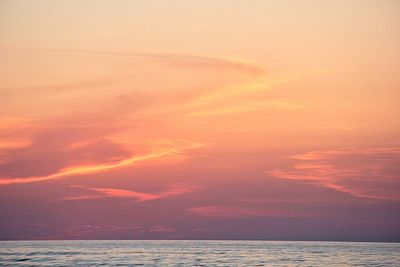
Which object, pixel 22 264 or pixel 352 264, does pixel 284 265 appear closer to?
pixel 352 264

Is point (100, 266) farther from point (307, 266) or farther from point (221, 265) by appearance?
point (307, 266)

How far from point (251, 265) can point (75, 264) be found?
23.3m

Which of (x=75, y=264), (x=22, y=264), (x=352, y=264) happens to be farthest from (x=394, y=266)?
(x=22, y=264)

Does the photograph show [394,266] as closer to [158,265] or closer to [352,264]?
[352,264]

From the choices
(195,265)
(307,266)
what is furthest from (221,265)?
(307,266)

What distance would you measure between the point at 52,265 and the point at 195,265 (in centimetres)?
1858

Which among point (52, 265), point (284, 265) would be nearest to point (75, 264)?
point (52, 265)

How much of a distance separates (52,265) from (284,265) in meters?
29.9

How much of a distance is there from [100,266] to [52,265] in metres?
7.09

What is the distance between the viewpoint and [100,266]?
81.5m

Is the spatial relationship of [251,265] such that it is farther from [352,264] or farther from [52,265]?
[52,265]

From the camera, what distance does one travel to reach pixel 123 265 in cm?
8425

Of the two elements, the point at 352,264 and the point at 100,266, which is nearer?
the point at 100,266

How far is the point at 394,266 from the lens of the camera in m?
86.2
